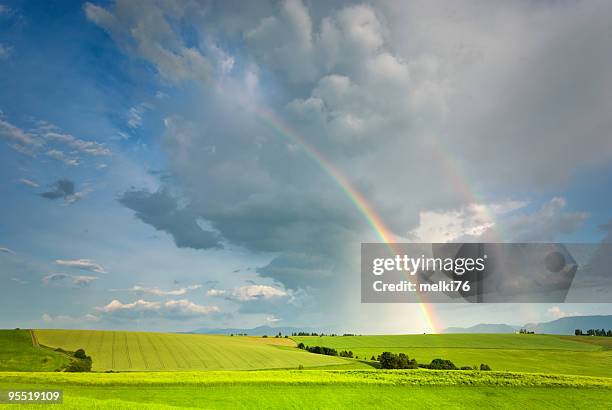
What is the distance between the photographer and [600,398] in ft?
151

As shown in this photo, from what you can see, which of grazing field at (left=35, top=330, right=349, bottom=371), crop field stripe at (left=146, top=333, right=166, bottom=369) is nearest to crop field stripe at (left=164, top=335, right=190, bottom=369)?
grazing field at (left=35, top=330, right=349, bottom=371)

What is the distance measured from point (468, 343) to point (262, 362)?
96.3m

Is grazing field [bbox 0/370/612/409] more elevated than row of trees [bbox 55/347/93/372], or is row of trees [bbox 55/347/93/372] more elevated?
grazing field [bbox 0/370/612/409]

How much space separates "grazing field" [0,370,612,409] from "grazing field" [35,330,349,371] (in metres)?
37.4

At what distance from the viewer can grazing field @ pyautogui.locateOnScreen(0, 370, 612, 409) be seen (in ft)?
139

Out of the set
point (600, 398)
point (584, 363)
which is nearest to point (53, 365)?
point (600, 398)

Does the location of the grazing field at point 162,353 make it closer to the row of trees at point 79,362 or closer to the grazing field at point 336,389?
the row of trees at point 79,362

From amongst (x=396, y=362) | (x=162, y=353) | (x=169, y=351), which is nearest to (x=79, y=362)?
(x=162, y=353)

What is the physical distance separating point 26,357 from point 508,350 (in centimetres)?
13587

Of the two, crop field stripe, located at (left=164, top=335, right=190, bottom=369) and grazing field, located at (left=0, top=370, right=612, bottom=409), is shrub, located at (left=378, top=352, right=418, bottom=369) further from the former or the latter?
crop field stripe, located at (left=164, top=335, right=190, bottom=369)

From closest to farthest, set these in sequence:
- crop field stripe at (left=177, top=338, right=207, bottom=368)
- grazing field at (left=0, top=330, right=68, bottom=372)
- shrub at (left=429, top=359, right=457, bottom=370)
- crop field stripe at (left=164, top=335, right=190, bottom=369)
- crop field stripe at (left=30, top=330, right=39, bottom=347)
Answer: grazing field at (left=0, top=330, right=68, bottom=372)
crop field stripe at (left=164, top=335, right=190, bottom=369)
crop field stripe at (left=177, top=338, right=207, bottom=368)
crop field stripe at (left=30, top=330, right=39, bottom=347)
shrub at (left=429, top=359, right=457, bottom=370)

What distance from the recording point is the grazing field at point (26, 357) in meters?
80.6

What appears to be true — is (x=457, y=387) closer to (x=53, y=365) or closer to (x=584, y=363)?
(x=53, y=365)

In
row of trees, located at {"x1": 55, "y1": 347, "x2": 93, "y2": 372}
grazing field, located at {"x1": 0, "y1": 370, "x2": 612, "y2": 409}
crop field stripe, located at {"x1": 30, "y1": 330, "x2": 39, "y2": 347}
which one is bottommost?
row of trees, located at {"x1": 55, "y1": 347, "x2": 93, "y2": 372}
